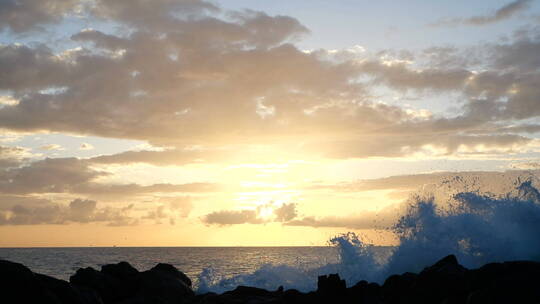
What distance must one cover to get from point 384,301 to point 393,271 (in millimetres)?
16411

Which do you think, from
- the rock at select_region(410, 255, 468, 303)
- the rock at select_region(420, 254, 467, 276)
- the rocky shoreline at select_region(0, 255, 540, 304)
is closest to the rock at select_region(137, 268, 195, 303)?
the rocky shoreline at select_region(0, 255, 540, 304)

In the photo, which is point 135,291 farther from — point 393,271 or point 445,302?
point 393,271

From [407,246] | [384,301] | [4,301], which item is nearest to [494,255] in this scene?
[407,246]

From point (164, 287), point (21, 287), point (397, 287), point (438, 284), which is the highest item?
point (21, 287)

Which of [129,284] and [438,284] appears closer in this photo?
[438,284]

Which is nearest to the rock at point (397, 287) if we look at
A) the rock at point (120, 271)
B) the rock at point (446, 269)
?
the rock at point (446, 269)

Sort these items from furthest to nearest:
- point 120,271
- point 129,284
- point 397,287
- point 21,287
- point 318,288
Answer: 1. point 120,271
2. point 129,284
3. point 397,287
4. point 318,288
5. point 21,287

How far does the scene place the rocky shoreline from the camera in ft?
53.5

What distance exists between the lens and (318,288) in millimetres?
22109

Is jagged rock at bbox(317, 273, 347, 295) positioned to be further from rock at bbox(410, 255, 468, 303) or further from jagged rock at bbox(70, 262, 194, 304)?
jagged rock at bbox(70, 262, 194, 304)

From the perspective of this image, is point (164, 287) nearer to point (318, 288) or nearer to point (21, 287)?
point (318, 288)

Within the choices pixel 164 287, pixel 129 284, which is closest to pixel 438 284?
pixel 164 287

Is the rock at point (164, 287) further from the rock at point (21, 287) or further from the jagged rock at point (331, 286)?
the rock at point (21, 287)

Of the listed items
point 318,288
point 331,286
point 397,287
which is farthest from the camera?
point 397,287
